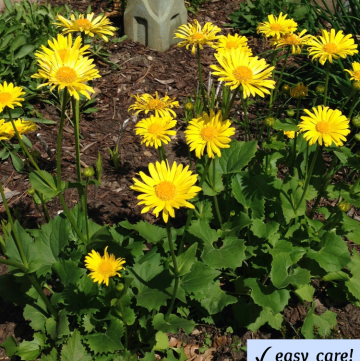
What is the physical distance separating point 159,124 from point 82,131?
1.97m

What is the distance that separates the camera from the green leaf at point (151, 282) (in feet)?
8.17

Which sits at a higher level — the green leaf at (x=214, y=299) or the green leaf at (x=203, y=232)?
the green leaf at (x=203, y=232)

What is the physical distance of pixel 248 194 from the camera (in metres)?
2.91

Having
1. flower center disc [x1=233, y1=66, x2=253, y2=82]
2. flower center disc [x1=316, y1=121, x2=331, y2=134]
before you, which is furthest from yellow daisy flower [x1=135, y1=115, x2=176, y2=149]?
flower center disc [x1=316, y1=121, x2=331, y2=134]

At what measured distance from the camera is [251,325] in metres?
2.79

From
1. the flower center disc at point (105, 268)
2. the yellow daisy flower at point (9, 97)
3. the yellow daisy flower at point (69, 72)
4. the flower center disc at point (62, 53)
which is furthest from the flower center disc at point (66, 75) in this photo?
the flower center disc at point (105, 268)

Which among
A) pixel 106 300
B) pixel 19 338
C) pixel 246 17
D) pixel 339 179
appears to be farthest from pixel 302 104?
pixel 19 338

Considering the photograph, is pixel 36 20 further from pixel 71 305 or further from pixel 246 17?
pixel 71 305

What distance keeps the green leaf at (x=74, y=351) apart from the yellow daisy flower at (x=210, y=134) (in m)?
1.34

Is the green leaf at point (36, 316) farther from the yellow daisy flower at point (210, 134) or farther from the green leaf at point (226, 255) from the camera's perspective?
the yellow daisy flower at point (210, 134)

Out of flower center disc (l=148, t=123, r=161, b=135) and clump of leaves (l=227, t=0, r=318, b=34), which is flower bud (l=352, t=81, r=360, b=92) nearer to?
flower center disc (l=148, t=123, r=161, b=135)

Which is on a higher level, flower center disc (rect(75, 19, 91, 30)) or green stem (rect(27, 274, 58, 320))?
flower center disc (rect(75, 19, 91, 30))

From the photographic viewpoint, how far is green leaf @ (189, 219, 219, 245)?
2643 millimetres

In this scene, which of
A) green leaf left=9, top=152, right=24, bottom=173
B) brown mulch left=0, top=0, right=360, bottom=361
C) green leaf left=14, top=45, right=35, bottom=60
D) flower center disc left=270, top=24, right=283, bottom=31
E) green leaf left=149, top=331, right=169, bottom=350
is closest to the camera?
green leaf left=149, top=331, right=169, bottom=350
